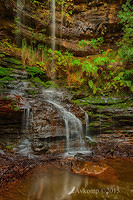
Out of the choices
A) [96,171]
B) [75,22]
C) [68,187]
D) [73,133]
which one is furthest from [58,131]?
[75,22]

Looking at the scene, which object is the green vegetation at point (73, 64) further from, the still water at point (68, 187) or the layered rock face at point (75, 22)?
the still water at point (68, 187)

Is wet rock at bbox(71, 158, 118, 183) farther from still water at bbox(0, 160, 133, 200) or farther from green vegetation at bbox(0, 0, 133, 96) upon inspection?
green vegetation at bbox(0, 0, 133, 96)

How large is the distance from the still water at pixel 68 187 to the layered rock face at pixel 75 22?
9.60 m

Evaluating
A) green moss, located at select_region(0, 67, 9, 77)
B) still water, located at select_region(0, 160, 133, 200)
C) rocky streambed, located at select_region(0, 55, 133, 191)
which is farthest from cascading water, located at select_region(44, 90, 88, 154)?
green moss, located at select_region(0, 67, 9, 77)

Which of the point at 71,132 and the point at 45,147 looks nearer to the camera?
the point at 45,147

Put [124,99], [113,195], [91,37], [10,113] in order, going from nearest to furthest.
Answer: [113,195] → [10,113] → [124,99] → [91,37]

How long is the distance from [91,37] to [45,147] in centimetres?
1063

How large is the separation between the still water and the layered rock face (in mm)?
9598

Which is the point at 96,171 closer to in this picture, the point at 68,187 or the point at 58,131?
the point at 68,187

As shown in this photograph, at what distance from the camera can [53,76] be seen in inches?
374

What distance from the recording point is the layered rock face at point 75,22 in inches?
373

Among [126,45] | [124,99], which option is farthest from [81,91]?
[126,45]

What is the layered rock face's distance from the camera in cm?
948

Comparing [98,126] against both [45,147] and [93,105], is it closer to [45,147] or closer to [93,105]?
[93,105]
